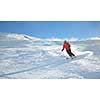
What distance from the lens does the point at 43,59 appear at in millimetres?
2637

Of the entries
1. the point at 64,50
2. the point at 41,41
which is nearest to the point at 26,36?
the point at 41,41

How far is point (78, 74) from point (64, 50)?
278mm

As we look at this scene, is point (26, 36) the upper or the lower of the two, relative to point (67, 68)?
upper

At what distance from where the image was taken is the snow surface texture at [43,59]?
102 inches

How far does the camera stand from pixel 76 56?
8.62ft

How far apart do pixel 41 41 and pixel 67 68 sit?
379 millimetres

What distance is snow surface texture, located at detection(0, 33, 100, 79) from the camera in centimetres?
260
